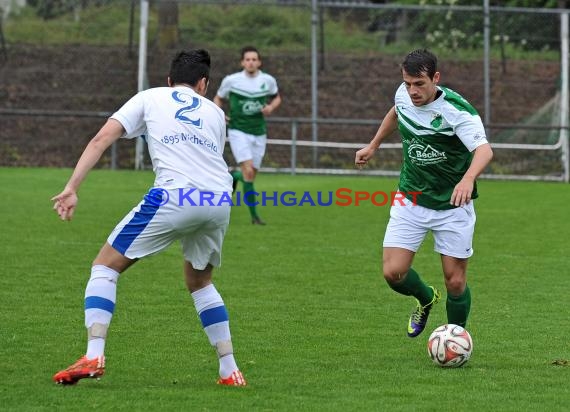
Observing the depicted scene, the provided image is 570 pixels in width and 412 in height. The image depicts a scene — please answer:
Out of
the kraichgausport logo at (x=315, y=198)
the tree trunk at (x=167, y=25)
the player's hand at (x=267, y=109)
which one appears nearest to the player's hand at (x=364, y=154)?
the kraichgausport logo at (x=315, y=198)

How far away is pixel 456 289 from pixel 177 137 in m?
2.13

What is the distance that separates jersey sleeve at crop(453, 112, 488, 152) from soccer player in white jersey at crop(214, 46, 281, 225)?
757 centimetres

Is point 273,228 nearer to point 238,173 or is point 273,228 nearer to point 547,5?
point 238,173

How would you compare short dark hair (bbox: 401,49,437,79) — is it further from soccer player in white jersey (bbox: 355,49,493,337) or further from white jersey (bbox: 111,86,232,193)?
white jersey (bbox: 111,86,232,193)

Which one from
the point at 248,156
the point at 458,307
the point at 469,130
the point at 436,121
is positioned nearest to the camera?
the point at 469,130

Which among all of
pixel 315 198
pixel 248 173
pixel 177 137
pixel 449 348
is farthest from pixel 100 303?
pixel 315 198

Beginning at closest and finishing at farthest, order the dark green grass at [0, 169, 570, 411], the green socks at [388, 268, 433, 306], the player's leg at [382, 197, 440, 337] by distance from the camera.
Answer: the dark green grass at [0, 169, 570, 411] < the player's leg at [382, 197, 440, 337] < the green socks at [388, 268, 433, 306]

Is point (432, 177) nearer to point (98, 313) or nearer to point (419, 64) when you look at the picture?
point (419, 64)

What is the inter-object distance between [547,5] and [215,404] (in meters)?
22.9

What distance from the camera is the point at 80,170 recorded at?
536 centimetres

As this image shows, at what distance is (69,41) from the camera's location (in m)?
24.3

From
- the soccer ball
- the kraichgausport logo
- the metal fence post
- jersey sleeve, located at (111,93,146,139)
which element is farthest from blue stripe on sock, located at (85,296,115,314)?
the metal fence post

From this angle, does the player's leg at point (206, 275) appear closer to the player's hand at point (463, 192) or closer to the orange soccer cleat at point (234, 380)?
the orange soccer cleat at point (234, 380)

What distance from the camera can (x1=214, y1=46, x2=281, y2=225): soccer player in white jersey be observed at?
14.1 m
